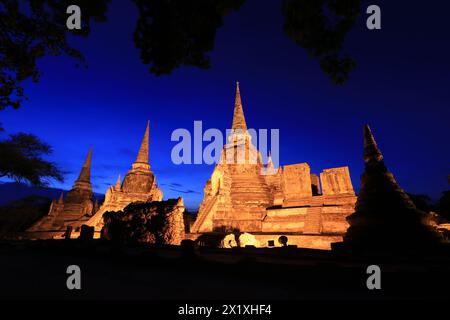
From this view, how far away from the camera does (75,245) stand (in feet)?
26.5

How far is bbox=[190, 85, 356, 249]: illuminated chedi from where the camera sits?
545 inches

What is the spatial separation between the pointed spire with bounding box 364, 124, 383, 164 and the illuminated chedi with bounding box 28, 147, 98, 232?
29.3 meters

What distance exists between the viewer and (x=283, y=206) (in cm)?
1661

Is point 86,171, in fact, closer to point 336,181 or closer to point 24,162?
point 24,162

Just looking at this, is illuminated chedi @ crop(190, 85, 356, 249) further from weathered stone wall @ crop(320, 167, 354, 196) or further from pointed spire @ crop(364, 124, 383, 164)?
pointed spire @ crop(364, 124, 383, 164)

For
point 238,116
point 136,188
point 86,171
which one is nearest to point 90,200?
point 86,171

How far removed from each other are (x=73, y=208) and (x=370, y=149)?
33.8 m

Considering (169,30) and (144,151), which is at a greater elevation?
(144,151)

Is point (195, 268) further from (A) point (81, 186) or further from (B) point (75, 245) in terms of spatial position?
(A) point (81, 186)

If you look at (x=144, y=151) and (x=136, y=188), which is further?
(x=144, y=151)

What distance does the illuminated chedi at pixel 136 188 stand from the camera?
26.4 meters

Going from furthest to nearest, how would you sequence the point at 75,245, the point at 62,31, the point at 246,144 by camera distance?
the point at 246,144 < the point at 75,245 < the point at 62,31
